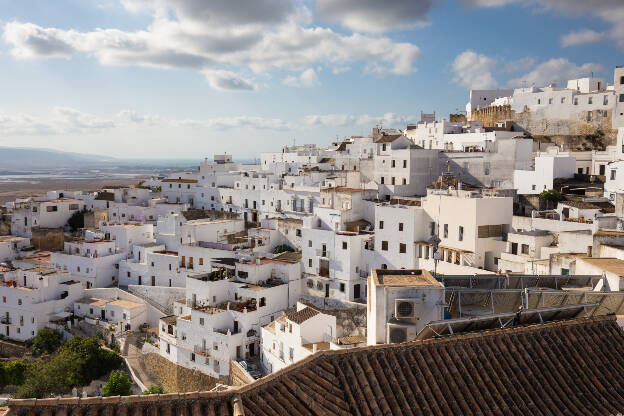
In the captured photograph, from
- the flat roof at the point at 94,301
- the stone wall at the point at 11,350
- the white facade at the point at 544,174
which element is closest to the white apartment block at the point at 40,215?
the flat roof at the point at 94,301

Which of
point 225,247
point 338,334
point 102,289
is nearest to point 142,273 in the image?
point 102,289

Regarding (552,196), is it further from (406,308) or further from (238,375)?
(406,308)

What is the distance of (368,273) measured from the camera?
2744cm

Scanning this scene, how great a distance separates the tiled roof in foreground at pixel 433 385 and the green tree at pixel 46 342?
2510cm

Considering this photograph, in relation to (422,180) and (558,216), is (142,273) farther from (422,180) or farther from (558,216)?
(558,216)

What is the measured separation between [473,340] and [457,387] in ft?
3.05

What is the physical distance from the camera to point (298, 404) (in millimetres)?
6625

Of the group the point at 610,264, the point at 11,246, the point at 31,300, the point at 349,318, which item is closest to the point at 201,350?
the point at 349,318

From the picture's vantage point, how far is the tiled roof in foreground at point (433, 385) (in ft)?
20.4

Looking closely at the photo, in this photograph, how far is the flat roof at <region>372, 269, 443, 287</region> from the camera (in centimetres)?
997

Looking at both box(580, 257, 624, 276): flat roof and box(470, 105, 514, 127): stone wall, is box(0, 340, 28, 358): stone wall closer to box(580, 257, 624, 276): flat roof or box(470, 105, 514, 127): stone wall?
box(580, 257, 624, 276): flat roof

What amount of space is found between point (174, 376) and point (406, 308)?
18.9m

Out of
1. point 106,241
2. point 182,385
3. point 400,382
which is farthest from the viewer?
point 106,241

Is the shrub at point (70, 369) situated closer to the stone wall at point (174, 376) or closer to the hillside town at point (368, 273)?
the hillside town at point (368, 273)
